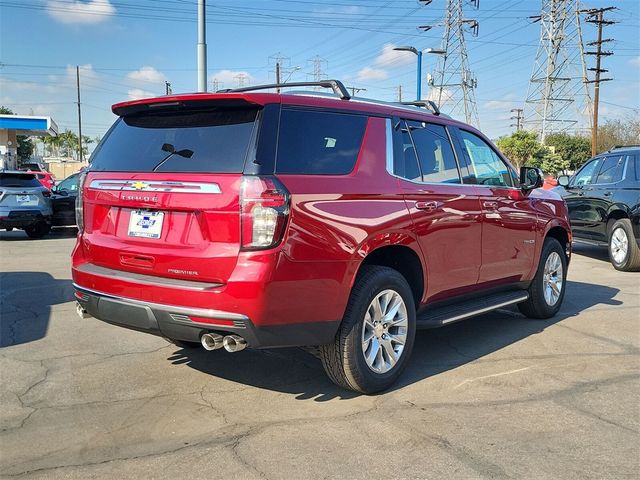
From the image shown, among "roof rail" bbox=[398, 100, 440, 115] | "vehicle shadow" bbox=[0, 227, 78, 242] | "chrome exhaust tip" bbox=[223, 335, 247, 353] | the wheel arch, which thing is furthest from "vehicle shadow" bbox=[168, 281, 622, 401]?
"vehicle shadow" bbox=[0, 227, 78, 242]

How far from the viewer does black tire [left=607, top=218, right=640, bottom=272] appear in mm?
9305

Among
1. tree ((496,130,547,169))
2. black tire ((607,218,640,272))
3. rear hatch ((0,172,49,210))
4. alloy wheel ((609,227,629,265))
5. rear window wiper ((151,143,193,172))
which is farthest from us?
tree ((496,130,547,169))

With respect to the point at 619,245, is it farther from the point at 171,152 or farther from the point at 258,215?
the point at 171,152

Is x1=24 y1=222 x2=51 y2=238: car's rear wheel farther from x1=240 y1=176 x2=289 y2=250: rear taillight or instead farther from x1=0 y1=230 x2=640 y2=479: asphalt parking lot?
x1=240 y1=176 x2=289 y2=250: rear taillight

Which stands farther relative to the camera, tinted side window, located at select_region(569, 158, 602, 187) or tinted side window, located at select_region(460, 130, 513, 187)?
tinted side window, located at select_region(569, 158, 602, 187)

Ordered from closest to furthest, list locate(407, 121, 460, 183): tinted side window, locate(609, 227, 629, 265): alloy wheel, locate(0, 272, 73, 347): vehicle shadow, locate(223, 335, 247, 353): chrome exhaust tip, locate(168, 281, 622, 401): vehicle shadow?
locate(223, 335, 247, 353): chrome exhaust tip
locate(168, 281, 622, 401): vehicle shadow
locate(407, 121, 460, 183): tinted side window
locate(0, 272, 73, 347): vehicle shadow
locate(609, 227, 629, 265): alloy wheel

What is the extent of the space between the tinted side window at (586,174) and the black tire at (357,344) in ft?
25.7

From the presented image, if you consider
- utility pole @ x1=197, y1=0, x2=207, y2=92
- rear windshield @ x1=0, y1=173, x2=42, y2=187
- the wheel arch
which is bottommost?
the wheel arch

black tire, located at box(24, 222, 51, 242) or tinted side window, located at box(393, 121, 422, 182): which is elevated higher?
tinted side window, located at box(393, 121, 422, 182)

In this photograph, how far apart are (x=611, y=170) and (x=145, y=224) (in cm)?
870

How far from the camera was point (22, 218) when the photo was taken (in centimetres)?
1314

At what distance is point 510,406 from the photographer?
157 inches

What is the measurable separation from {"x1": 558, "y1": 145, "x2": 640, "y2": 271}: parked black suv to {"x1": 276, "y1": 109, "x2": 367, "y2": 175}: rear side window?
6.88 metres

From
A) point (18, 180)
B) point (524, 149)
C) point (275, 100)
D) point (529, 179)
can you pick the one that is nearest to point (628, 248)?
point (529, 179)
